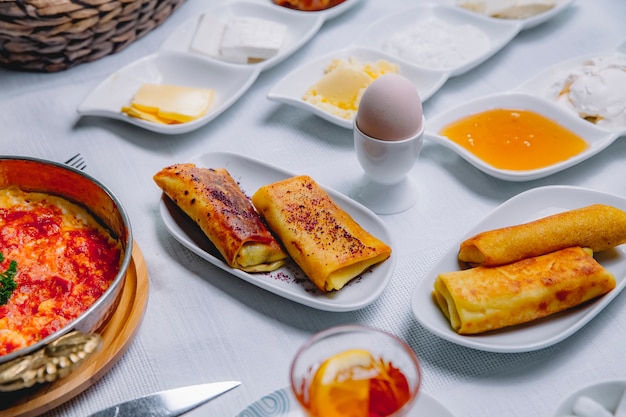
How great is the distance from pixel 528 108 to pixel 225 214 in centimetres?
84

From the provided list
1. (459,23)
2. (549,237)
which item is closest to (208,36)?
(459,23)

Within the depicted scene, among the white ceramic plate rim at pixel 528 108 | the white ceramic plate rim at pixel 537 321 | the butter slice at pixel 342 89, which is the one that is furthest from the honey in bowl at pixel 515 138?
the butter slice at pixel 342 89

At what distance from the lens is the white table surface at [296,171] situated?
115 cm

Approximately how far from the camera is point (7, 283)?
118 centimetres

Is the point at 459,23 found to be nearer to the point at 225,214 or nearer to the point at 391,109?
the point at 391,109

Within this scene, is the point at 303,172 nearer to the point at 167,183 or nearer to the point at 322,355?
the point at 167,183

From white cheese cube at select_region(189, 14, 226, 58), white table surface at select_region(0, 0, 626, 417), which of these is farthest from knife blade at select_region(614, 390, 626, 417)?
white cheese cube at select_region(189, 14, 226, 58)

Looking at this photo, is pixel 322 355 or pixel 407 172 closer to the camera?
pixel 322 355

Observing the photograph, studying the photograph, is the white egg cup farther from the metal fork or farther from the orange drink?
the metal fork

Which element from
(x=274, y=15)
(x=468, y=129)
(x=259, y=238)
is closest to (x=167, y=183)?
(x=259, y=238)

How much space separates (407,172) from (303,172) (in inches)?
10.3

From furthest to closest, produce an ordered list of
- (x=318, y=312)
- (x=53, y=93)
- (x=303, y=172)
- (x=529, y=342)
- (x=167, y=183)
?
1. (x=53, y=93)
2. (x=303, y=172)
3. (x=167, y=183)
4. (x=318, y=312)
5. (x=529, y=342)

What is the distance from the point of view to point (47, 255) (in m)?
1.26

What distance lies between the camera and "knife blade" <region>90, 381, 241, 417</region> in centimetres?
108
